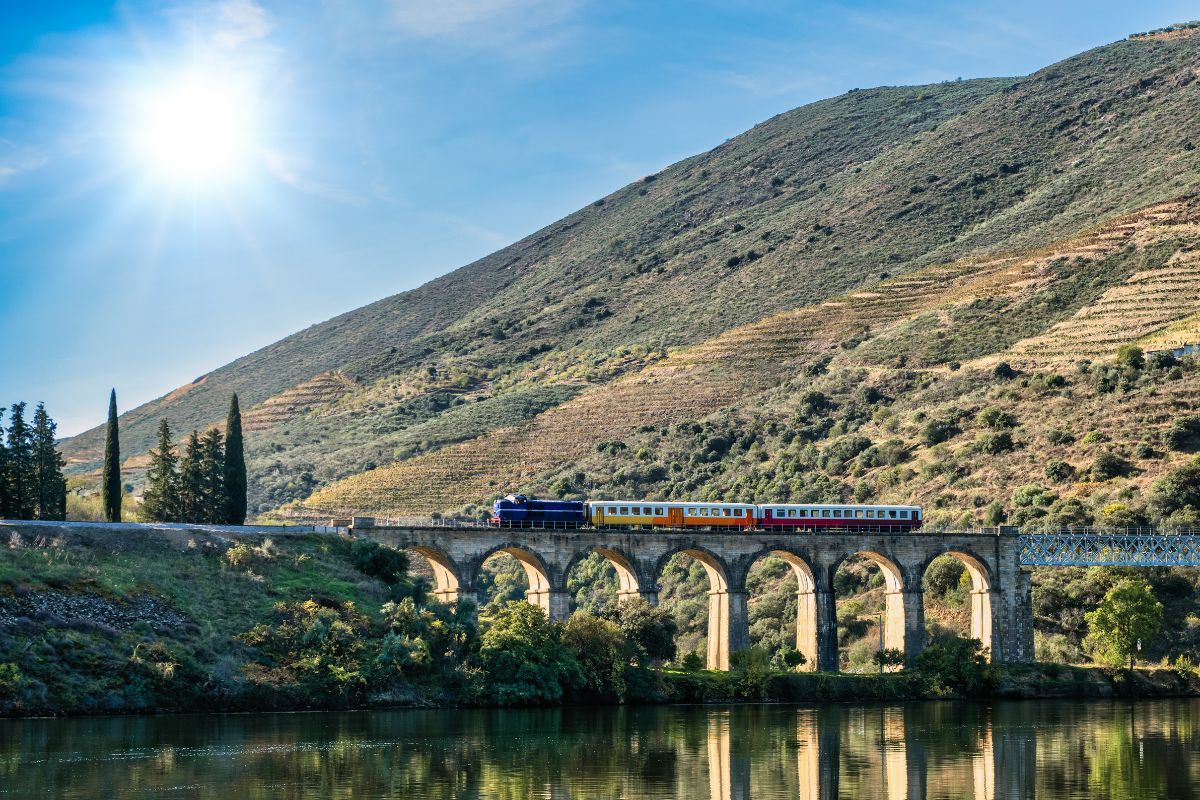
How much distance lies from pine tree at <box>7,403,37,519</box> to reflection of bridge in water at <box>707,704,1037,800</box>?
33544 millimetres

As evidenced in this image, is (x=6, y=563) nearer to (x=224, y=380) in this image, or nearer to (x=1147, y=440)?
(x=1147, y=440)

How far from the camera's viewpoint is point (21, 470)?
68312mm

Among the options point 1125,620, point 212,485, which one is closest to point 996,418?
point 1125,620

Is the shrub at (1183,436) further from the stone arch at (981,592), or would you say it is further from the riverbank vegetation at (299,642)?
the riverbank vegetation at (299,642)

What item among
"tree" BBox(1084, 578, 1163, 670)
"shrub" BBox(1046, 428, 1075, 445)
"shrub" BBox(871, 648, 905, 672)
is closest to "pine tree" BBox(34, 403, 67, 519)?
"shrub" BBox(871, 648, 905, 672)

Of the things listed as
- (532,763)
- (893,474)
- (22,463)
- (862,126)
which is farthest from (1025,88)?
(532,763)

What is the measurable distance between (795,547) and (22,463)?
3713 centimetres

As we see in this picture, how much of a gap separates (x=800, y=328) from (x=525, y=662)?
3038 inches

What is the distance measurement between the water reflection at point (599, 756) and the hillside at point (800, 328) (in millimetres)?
40500

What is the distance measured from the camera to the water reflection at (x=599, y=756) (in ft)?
120

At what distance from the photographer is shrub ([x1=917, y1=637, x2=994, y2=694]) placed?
68125 millimetres

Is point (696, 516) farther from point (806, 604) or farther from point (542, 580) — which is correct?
point (542, 580)

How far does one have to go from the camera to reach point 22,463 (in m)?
68.7

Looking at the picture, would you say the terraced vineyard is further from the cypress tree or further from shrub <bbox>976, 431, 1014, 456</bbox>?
the cypress tree
